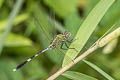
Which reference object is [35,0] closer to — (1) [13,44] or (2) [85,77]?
(1) [13,44]

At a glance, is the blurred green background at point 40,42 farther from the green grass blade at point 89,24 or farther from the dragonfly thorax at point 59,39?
the green grass blade at point 89,24

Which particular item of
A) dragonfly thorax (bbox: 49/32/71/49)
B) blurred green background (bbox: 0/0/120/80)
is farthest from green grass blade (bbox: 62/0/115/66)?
blurred green background (bbox: 0/0/120/80)

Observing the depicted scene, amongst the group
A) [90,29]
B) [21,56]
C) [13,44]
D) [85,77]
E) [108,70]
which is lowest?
[108,70]

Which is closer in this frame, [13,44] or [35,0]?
[13,44]

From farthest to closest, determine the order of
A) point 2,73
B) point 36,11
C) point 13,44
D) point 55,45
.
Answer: point 36,11
point 13,44
point 2,73
point 55,45

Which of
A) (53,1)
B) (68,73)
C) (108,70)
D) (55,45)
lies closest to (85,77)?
(68,73)

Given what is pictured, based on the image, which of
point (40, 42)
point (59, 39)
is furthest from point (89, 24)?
point (40, 42)

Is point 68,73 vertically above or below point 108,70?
above
